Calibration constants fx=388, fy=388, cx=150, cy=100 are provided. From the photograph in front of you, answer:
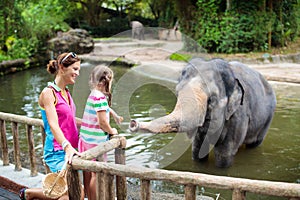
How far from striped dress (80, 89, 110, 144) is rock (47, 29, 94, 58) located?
14315mm

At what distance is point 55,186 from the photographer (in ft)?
8.34

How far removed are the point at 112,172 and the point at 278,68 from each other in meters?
10.6

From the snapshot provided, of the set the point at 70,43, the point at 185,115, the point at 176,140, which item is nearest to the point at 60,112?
the point at 185,115

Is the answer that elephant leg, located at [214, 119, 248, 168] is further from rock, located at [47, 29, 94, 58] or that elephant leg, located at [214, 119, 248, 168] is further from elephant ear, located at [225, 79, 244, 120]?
rock, located at [47, 29, 94, 58]

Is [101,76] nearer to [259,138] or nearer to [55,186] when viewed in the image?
[55,186]

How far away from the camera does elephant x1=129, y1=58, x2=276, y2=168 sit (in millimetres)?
4176

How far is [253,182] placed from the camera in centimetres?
219

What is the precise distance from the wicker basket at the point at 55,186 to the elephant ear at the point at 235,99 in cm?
247

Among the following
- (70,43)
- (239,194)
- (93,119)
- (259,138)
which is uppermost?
(93,119)

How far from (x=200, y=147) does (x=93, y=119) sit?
7.67ft

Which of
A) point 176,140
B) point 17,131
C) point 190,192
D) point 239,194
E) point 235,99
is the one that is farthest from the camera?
point 176,140

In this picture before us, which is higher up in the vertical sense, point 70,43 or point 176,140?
point 70,43

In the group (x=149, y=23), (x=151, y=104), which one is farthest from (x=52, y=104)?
(x=149, y=23)

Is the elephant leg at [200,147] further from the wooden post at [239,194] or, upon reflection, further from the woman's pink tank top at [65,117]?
the wooden post at [239,194]
